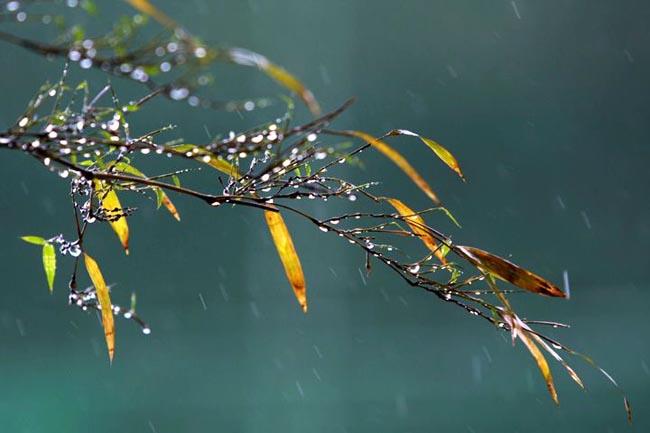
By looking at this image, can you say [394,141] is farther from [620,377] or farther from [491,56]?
[620,377]

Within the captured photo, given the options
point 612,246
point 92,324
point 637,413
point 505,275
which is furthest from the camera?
point 612,246

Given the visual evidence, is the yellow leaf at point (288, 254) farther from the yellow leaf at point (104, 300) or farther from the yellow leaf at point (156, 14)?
the yellow leaf at point (156, 14)

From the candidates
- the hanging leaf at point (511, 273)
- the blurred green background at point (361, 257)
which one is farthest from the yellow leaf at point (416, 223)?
the blurred green background at point (361, 257)

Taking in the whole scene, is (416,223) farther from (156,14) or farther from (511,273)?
(156,14)

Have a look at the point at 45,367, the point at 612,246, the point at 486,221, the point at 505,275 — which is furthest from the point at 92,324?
the point at 505,275

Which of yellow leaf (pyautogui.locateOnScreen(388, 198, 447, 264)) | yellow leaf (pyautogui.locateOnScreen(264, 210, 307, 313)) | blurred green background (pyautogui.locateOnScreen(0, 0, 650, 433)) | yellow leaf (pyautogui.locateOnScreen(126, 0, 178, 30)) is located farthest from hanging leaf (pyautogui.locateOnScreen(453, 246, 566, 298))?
blurred green background (pyautogui.locateOnScreen(0, 0, 650, 433))

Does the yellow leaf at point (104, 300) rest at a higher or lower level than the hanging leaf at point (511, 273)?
higher
